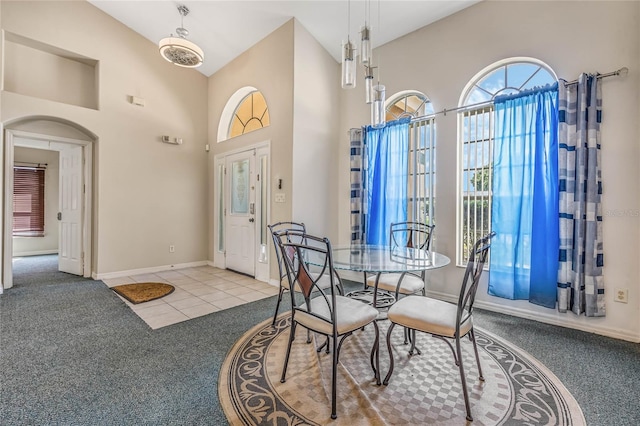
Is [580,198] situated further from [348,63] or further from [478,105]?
[348,63]

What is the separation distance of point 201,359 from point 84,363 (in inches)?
30.9

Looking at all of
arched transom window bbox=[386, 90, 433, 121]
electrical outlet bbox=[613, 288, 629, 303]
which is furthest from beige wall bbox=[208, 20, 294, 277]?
electrical outlet bbox=[613, 288, 629, 303]

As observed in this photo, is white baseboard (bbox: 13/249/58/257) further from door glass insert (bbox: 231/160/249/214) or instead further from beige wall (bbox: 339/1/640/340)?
beige wall (bbox: 339/1/640/340)

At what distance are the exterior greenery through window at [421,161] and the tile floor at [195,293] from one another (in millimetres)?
2108

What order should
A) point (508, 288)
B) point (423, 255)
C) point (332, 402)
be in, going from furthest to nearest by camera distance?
point (508, 288), point (423, 255), point (332, 402)

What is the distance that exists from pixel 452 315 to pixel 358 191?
2.45m

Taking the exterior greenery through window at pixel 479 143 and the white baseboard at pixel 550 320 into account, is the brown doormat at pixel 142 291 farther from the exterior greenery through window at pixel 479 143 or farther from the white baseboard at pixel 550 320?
the exterior greenery through window at pixel 479 143

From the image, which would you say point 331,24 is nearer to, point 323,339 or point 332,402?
point 323,339

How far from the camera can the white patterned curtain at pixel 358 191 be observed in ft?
12.9

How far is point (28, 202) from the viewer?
6.16 metres

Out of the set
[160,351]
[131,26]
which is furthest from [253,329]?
[131,26]

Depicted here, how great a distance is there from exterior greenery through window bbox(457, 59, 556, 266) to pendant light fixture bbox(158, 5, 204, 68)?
3.23 meters

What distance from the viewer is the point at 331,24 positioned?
363 centimetres

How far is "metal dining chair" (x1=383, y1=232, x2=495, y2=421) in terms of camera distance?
5.04 ft
